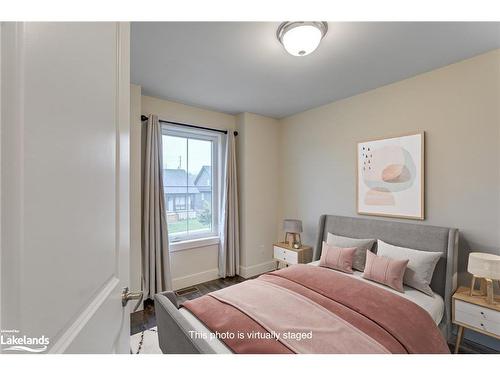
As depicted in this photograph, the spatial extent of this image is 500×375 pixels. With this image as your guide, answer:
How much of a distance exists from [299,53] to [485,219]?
6.90ft

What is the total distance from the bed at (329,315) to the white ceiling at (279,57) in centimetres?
155

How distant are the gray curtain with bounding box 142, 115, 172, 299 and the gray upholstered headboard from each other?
Result: 1945 mm

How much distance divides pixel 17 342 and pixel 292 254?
120 inches

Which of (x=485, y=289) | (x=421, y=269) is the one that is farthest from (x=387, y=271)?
(x=485, y=289)

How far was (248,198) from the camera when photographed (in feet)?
11.7

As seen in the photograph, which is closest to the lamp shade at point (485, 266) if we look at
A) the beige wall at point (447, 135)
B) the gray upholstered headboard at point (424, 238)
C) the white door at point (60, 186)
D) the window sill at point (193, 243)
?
the gray upholstered headboard at point (424, 238)

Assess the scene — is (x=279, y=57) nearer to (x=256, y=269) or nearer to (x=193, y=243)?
(x=193, y=243)

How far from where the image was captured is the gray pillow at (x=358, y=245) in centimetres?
241

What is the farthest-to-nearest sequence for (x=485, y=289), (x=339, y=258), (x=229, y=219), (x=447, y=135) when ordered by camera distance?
(x=229, y=219) → (x=339, y=258) → (x=447, y=135) → (x=485, y=289)

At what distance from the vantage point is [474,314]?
177cm

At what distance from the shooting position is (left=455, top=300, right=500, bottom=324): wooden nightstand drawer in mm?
1670

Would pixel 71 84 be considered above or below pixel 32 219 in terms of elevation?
above
